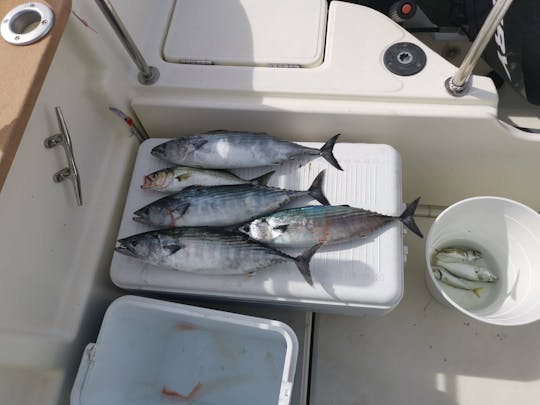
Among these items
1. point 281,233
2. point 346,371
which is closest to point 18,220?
point 281,233

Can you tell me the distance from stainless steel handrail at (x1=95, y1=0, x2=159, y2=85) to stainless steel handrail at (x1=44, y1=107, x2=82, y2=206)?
0.87 feet

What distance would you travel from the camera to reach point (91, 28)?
117 cm

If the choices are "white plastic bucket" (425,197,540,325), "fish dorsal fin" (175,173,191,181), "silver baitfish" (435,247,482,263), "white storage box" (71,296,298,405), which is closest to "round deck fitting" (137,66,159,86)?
"fish dorsal fin" (175,173,191,181)

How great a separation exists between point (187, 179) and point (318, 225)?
0.45 meters

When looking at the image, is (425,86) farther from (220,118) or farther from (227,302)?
(227,302)

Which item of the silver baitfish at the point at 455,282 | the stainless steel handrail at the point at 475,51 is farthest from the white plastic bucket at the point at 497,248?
the stainless steel handrail at the point at 475,51

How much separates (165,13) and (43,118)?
0.64 m

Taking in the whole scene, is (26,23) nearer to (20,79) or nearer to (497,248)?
(20,79)

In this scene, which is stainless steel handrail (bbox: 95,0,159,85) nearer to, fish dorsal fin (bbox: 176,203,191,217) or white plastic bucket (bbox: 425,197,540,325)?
fish dorsal fin (bbox: 176,203,191,217)

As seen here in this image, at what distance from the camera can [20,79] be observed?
90cm

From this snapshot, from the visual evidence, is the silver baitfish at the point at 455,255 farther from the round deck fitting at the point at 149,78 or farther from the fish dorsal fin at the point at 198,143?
the round deck fitting at the point at 149,78

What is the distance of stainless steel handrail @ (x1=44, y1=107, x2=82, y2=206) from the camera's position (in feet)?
3.56

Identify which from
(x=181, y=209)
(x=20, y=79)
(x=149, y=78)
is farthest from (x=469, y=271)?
(x=20, y=79)

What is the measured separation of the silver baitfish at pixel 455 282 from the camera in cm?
152
